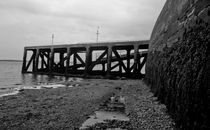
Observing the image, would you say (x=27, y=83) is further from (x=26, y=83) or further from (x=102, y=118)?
(x=102, y=118)

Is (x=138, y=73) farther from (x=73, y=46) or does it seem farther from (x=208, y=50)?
(x=208, y=50)

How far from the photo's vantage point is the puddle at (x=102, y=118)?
5.20 metres

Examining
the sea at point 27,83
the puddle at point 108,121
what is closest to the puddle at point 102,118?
the puddle at point 108,121

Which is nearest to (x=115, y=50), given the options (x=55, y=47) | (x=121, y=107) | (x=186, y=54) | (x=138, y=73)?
(x=138, y=73)

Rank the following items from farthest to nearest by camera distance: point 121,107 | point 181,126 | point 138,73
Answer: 1. point 138,73
2. point 121,107
3. point 181,126

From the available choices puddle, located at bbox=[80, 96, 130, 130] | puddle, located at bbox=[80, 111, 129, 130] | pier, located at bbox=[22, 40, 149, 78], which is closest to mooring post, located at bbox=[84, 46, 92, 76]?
pier, located at bbox=[22, 40, 149, 78]

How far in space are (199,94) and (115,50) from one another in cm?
2012

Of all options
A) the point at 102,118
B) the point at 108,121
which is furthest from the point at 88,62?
the point at 108,121

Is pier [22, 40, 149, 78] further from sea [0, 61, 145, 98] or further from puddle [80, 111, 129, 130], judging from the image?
puddle [80, 111, 129, 130]

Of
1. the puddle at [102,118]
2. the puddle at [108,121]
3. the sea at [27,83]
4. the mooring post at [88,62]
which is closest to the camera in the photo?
the puddle at [108,121]

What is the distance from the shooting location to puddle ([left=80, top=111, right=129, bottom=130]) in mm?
5195

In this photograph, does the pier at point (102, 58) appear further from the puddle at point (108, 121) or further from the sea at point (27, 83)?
the puddle at point (108, 121)

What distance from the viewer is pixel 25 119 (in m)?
5.96

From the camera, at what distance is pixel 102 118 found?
227 inches
